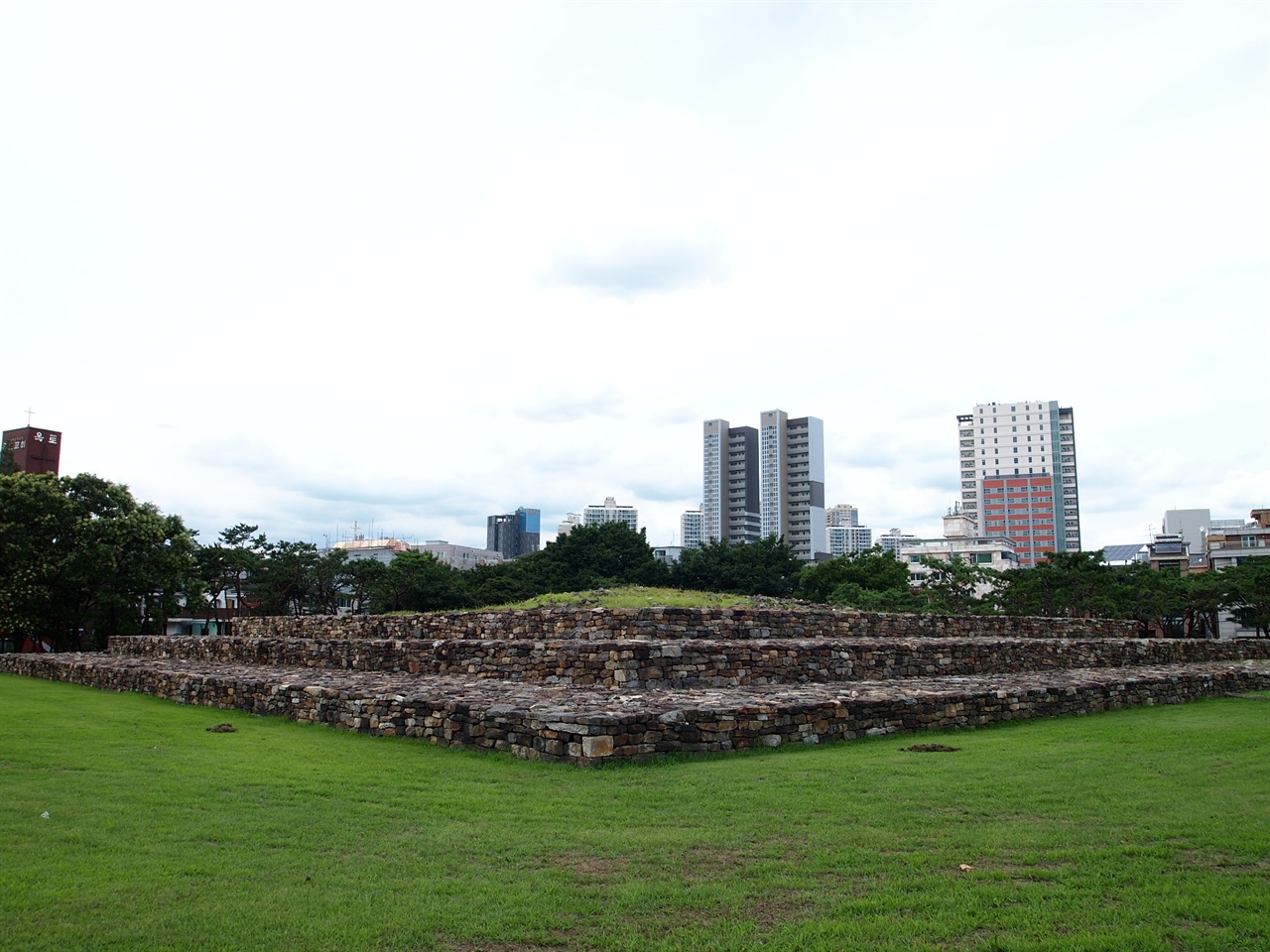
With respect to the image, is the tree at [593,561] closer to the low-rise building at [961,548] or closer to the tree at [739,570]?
the tree at [739,570]

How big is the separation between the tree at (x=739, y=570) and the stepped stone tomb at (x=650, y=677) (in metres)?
24.1

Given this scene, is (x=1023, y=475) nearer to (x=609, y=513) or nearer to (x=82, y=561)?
(x=609, y=513)

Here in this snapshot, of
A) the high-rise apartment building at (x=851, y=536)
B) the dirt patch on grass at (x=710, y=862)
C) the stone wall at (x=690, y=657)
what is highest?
the high-rise apartment building at (x=851, y=536)

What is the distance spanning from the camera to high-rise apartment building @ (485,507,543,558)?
156m

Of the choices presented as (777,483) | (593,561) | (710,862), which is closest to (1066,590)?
(593,561)

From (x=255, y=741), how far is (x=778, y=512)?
104966 millimetres

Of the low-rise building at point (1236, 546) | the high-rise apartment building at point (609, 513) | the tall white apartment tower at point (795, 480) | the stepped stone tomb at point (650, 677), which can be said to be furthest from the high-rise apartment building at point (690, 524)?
the stepped stone tomb at point (650, 677)

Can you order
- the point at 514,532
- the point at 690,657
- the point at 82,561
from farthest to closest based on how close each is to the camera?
the point at 514,532, the point at 82,561, the point at 690,657

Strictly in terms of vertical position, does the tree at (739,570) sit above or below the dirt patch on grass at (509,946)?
above

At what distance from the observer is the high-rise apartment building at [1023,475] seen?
11138 centimetres

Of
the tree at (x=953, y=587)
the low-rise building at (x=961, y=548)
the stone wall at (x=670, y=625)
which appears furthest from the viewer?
the low-rise building at (x=961, y=548)

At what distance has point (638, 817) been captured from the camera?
7.36 m

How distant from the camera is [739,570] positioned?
50.2m

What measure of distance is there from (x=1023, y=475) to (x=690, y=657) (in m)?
112
